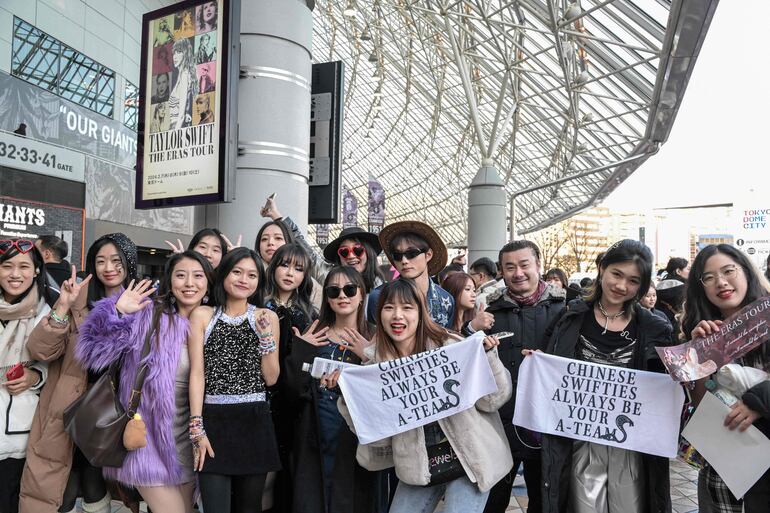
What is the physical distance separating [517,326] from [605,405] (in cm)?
76

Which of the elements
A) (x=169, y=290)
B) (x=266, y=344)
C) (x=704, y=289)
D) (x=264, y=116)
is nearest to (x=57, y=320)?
(x=169, y=290)

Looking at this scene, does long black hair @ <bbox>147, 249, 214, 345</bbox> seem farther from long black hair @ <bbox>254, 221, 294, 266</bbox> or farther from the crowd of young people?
long black hair @ <bbox>254, 221, 294, 266</bbox>

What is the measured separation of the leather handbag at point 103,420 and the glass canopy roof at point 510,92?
9417 mm

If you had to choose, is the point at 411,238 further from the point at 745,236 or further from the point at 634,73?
the point at 745,236

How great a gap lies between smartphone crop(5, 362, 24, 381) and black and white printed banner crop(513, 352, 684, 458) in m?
2.89

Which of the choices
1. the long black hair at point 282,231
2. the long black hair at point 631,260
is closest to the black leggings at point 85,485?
the long black hair at point 282,231

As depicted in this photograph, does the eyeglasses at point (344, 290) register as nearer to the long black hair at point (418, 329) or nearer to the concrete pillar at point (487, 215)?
the long black hair at point (418, 329)

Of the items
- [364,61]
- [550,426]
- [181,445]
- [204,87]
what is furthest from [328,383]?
[364,61]

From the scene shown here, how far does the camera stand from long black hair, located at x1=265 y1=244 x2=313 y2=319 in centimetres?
391

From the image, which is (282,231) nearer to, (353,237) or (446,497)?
(353,237)

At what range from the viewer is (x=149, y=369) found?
3.16 meters

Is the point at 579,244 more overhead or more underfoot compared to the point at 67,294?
more overhead

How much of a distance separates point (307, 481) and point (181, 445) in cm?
73

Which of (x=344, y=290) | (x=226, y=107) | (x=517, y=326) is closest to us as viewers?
(x=344, y=290)
